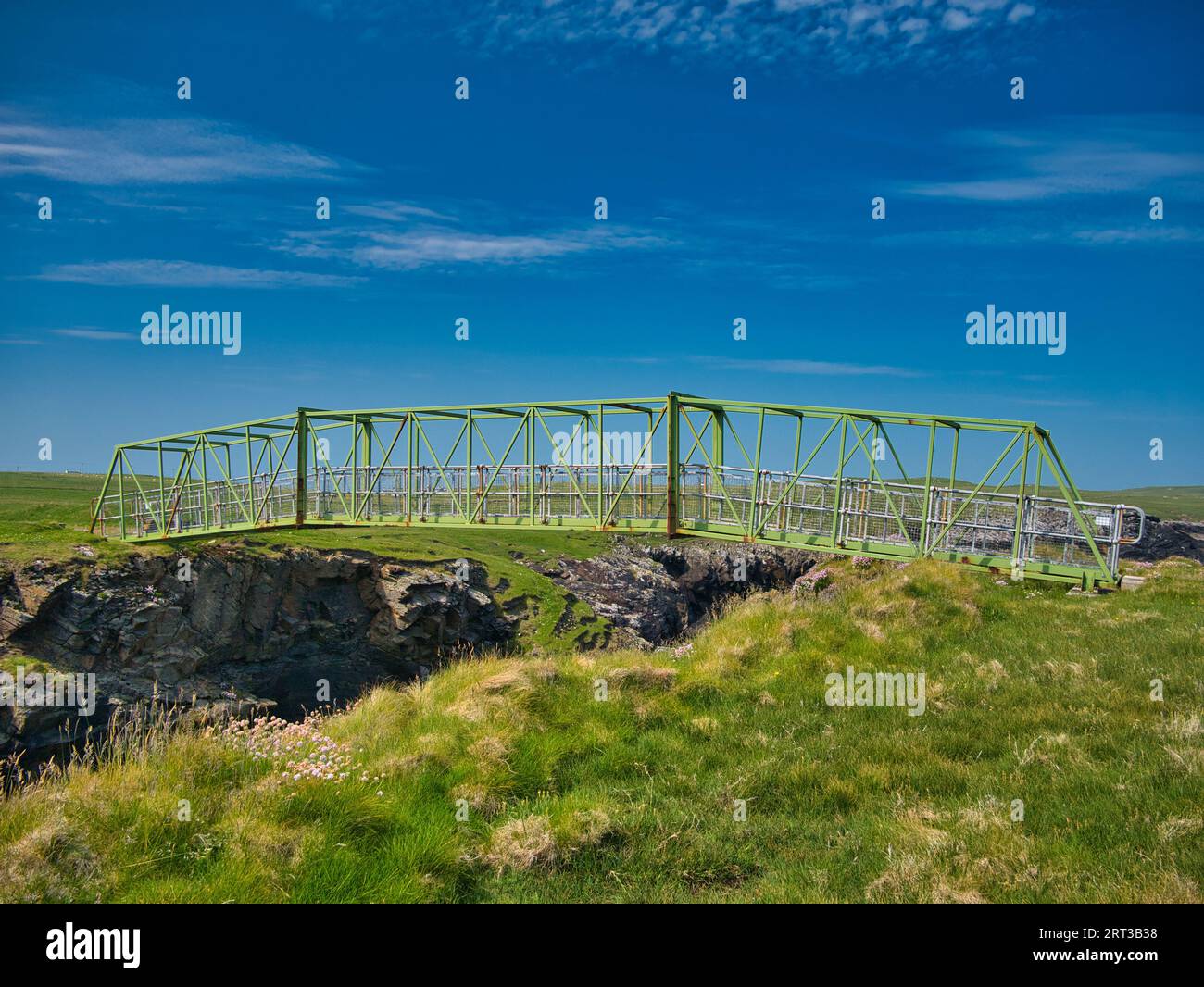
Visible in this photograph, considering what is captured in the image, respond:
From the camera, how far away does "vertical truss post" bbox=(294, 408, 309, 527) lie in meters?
38.2

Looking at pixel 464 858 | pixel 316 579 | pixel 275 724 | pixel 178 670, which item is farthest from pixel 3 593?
pixel 464 858

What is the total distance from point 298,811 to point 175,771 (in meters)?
1.55

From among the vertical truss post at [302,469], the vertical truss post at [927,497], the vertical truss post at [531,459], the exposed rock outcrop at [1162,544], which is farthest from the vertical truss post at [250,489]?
the exposed rock outcrop at [1162,544]

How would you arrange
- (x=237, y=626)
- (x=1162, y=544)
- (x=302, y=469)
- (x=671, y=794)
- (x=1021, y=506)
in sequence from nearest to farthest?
(x=671, y=794) < (x=1021, y=506) < (x=302, y=469) < (x=237, y=626) < (x=1162, y=544)

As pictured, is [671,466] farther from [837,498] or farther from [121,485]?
[121,485]

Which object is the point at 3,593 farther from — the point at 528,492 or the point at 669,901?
the point at 669,901

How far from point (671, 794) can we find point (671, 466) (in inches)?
687

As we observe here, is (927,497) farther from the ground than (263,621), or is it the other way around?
(927,497)

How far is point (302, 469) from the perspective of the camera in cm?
3847

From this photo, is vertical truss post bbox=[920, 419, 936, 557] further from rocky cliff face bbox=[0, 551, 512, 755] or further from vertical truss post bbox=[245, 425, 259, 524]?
vertical truss post bbox=[245, 425, 259, 524]

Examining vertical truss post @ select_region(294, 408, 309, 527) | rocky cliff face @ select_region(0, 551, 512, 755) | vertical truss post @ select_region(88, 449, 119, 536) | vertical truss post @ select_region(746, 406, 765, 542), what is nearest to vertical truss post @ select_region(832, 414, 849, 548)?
vertical truss post @ select_region(746, 406, 765, 542)

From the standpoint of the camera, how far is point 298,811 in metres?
7.99

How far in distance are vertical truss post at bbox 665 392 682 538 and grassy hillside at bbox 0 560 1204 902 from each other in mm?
12240

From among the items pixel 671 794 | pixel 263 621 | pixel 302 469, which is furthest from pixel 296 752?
pixel 263 621
